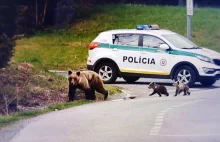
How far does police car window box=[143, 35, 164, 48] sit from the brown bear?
4669 millimetres

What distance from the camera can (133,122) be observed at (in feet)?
47.0

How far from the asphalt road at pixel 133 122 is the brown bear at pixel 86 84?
2.06ft

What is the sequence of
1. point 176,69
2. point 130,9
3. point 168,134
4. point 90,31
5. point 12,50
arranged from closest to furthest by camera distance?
point 168,134
point 12,50
point 176,69
point 90,31
point 130,9

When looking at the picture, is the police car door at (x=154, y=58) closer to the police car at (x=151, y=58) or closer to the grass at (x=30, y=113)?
the police car at (x=151, y=58)

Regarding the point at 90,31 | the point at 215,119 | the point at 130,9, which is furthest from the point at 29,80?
the point at 130,9

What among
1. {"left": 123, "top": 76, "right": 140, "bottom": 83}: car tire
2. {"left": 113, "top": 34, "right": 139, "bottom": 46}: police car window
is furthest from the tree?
{"left": 123, "top": 76, "right": 140, "bottom": 83}: car tire

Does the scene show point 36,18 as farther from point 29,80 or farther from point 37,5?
point 29,80

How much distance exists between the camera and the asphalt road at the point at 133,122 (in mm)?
12430

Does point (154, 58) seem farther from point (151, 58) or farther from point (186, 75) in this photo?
point (186, 75)

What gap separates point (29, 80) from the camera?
20203mm

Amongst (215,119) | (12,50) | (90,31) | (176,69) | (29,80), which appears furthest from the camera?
(90,31)

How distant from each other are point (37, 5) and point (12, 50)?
885 inches

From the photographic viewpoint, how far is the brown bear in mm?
18656

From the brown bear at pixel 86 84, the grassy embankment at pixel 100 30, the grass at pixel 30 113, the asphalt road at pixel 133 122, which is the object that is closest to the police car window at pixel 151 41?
the asphalt road at pixel 133 122
